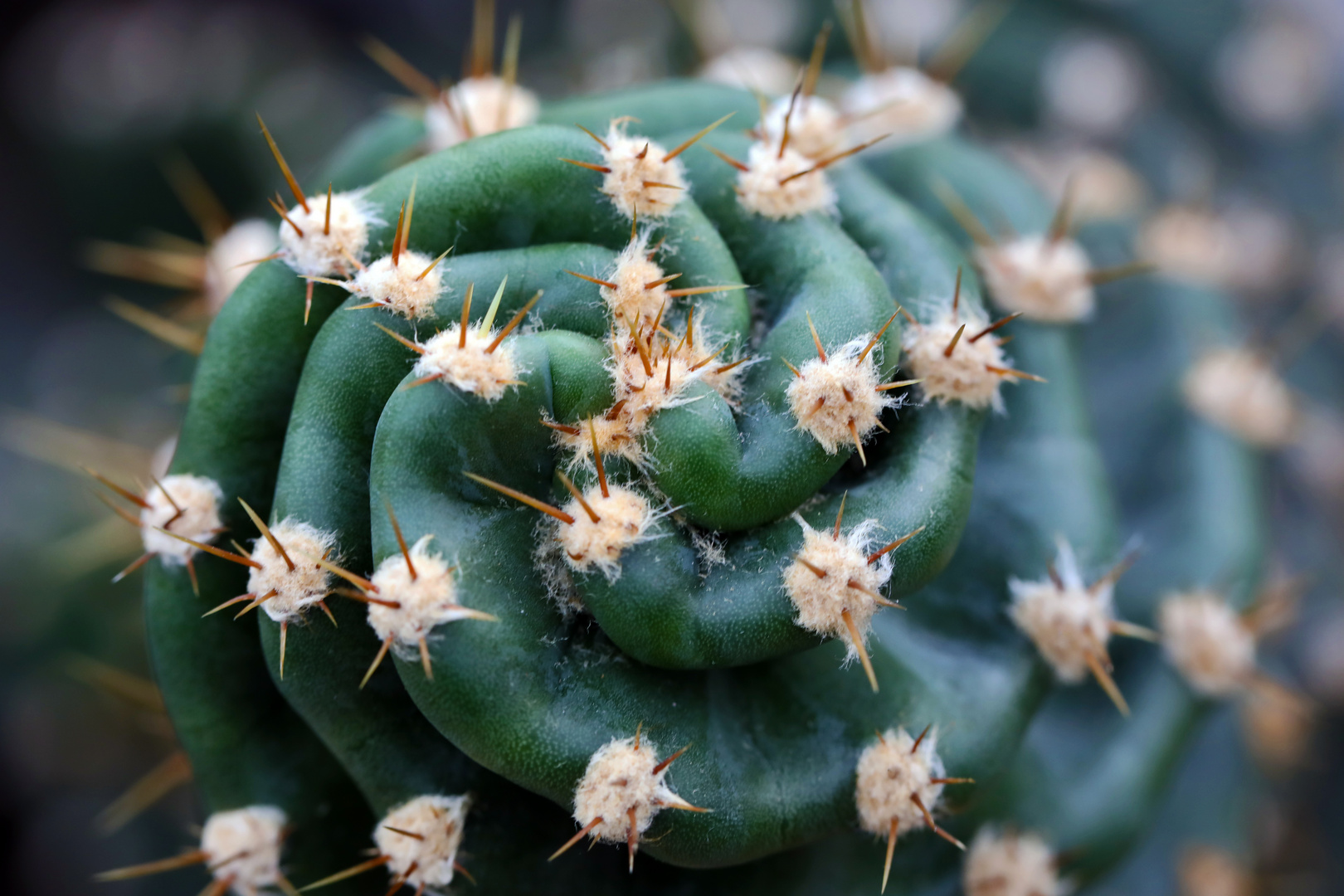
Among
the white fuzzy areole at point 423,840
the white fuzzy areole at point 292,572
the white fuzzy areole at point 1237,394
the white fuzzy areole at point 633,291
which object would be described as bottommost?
the white fuzzy areole at point 1237,394

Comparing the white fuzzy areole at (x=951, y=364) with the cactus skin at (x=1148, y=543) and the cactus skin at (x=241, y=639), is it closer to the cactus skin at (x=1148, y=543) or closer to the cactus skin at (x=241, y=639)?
the cactus skin at (x=1148, y=543)

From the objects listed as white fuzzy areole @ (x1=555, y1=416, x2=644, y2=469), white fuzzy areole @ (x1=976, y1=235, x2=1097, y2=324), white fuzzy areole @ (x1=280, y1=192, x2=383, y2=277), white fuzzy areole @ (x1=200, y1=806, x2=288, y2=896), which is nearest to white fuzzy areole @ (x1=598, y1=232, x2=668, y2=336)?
white fuzzy areole @ (x1=555, y1=416, x2=644, y2=469)

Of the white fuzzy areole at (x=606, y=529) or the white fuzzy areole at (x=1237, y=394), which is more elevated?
the white fuzzy areole at (x=606, y=529)

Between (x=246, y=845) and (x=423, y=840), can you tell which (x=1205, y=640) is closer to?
(x=423, y=840)

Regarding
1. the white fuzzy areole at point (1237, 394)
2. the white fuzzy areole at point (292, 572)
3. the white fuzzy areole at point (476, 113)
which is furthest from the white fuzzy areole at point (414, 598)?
the white fuzzy areole at point (1237, 394)

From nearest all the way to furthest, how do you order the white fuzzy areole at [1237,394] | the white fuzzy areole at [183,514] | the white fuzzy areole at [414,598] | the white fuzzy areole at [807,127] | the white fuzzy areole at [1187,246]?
1. the white fuzzy areole at [414,598]
2. the white fuzzy areole at [183,514]
3. the white fuzzy areole at [807,127]
4. the white fuzzy areole at [1237,394]
5. the white fuzzy areole at [1187,246]

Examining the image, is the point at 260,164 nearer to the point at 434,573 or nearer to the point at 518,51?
the point at 518,51
